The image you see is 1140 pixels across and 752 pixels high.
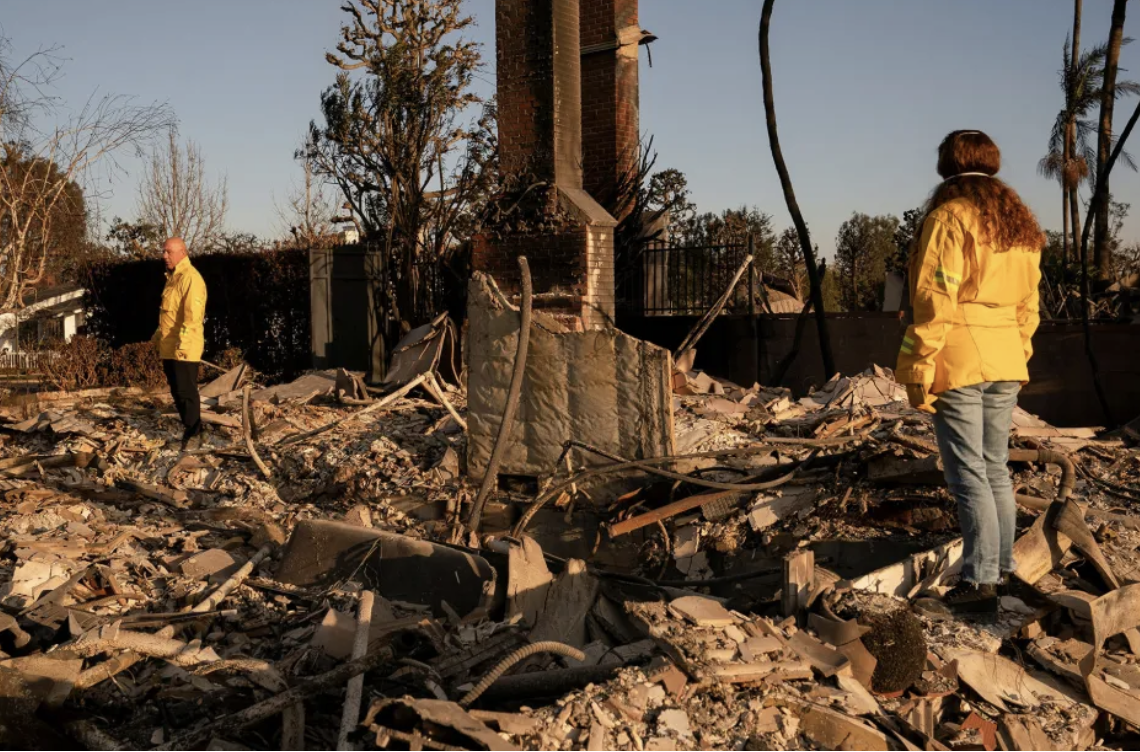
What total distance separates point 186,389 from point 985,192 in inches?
261

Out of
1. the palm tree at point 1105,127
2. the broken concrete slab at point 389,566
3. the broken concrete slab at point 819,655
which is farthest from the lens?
the palm tree at point 1105,127

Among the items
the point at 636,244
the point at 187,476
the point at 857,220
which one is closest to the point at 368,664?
the point at 187,476

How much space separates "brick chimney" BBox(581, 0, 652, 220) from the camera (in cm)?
1338

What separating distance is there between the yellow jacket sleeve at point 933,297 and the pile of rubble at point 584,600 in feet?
3.15

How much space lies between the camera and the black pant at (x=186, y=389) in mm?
8047

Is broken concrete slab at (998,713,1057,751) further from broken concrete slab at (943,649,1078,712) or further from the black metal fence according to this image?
the black metal fence

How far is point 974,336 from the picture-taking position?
3.87m

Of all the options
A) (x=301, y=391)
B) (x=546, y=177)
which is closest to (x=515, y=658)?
(x=546, y=177)

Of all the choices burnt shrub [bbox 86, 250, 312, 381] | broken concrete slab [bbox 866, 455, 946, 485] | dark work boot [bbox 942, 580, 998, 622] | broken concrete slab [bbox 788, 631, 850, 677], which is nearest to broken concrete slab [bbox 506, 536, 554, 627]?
broken concrete slab [bbox 788, 631, 850, 677]

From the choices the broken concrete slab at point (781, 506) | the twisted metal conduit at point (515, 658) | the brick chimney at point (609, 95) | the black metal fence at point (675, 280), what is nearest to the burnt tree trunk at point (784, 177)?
the black metal fence at point (675, 280)

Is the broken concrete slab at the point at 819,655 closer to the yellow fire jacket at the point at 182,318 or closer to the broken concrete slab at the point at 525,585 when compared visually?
the broken concrete slab at the point at 525,585

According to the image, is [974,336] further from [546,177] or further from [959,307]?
[546,177]

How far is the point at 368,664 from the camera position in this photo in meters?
3.36

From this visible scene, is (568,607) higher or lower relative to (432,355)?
lower
